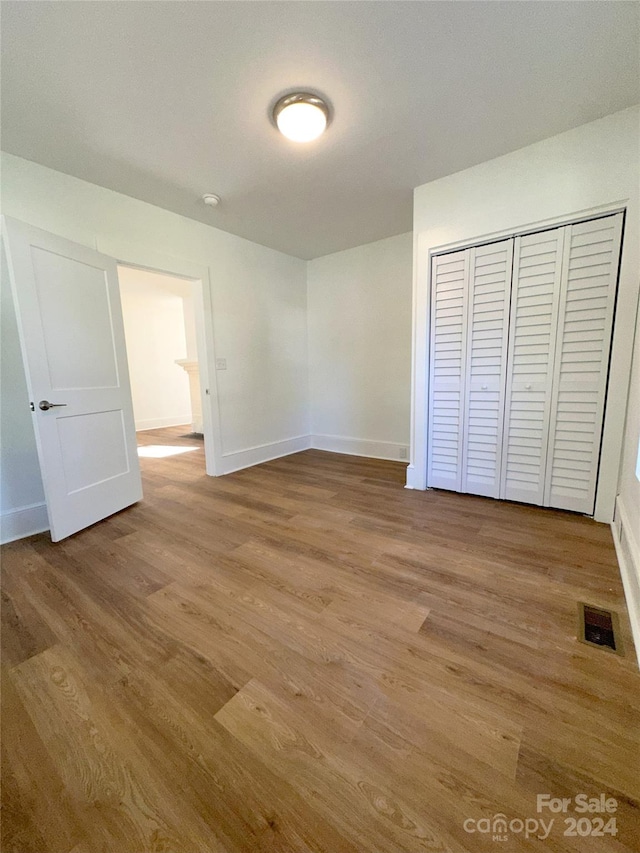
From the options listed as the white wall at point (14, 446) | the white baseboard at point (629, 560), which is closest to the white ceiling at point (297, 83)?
the white wall at point (14, 446)

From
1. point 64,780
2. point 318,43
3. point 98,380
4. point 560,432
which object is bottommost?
point 64,780

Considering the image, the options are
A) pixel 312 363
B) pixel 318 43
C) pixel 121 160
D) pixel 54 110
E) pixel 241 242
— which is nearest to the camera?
pixel 318 43

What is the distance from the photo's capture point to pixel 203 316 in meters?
3.18

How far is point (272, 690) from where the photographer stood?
43.8 inches

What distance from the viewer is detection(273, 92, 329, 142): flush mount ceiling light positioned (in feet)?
5.55

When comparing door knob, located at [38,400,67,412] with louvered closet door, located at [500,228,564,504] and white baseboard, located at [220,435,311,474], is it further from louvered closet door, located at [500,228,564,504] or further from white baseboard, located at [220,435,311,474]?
louvered closet door, located at [500,228,564,504]

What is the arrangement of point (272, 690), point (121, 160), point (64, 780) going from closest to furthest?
point (64, 780), point (272, 690), point (121, 160)

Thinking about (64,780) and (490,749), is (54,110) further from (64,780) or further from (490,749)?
(490,749)

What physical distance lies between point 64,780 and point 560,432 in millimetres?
2942

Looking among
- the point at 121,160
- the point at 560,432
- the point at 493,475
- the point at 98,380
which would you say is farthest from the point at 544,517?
the point at 121,160

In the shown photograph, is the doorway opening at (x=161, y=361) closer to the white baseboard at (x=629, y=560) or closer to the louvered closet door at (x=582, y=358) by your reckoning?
the louvered closet door at (x=582, y=358)

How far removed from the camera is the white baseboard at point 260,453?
11.6 feet

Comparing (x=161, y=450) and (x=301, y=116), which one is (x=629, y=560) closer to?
(x=301, y=116)

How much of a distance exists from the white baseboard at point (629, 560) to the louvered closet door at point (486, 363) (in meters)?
0.75
